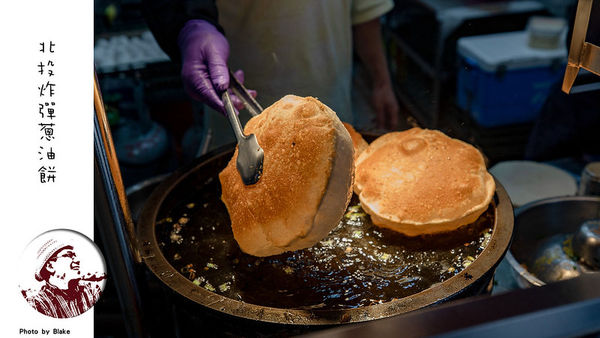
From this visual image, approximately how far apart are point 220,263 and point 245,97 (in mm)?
643

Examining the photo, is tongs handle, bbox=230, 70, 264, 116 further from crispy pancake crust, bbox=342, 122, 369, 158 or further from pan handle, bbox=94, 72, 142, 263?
pan handle, bbox=94, 72, 142, 263

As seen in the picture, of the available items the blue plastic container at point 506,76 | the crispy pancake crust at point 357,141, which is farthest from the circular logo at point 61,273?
Answer: the blue plastic container at point 506,76

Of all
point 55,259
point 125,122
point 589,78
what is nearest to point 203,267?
point 55,259

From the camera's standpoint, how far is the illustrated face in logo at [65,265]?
39.1 inches

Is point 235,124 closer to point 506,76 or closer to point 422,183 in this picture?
point 422,183

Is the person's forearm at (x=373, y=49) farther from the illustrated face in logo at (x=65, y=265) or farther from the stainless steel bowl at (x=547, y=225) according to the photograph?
the illustrated face in logo at (x=65, y=265)

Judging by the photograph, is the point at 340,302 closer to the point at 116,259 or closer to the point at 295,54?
the point at 116,259

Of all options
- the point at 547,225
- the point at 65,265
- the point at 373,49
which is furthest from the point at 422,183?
the point at 373,49

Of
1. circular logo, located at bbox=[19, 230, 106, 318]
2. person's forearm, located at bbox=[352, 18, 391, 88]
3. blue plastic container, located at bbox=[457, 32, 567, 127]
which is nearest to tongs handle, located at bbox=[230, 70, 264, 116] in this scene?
circular logo, located at bbox=[19, 230, 106, 318]

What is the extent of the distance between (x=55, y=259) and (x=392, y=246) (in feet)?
3.40

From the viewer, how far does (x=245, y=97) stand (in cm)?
180

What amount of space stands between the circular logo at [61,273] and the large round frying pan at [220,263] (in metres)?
0.31

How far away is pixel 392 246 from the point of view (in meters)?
1.60

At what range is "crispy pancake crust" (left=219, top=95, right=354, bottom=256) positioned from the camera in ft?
4.16
